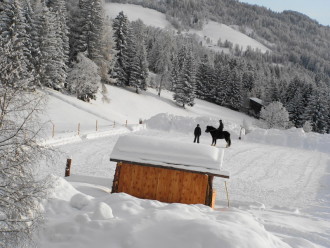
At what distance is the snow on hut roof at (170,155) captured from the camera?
13680 mm

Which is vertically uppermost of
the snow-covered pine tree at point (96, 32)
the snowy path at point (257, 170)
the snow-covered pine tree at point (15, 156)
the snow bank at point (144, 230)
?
the snow-covered pine tree at point (96, 32)

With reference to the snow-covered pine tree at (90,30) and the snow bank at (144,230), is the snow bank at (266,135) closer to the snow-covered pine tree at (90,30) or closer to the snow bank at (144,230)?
the snow-covered pine tree at (90,30)

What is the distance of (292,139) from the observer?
126 ft

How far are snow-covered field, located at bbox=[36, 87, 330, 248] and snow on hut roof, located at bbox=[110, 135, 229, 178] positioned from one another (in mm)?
1731

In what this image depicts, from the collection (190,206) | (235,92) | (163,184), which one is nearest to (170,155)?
(163,184)

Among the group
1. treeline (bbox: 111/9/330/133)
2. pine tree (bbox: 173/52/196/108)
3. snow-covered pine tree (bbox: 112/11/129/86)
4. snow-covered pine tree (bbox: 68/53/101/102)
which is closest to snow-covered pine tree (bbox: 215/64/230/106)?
treeline (bbox: 111/9/330/133)

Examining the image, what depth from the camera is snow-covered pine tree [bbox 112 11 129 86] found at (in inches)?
2269

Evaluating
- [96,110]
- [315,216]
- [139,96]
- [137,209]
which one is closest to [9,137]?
[137,209]

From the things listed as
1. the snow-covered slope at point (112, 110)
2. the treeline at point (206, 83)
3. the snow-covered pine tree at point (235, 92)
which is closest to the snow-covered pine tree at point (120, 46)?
the treeline at point (206, 83)

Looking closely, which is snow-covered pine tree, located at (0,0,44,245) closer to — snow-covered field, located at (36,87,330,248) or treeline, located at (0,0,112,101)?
snow-covered field, located at (36,87,330,248)

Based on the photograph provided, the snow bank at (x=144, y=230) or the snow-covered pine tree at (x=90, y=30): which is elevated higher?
the snow-covered pine tree at (x=90, y=30)

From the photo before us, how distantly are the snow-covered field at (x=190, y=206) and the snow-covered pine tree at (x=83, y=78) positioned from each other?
289 cm

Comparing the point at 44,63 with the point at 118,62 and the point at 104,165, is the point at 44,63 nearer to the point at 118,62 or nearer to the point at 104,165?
the point at 118,62

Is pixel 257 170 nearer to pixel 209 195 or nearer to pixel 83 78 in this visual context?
pixel 209 195
